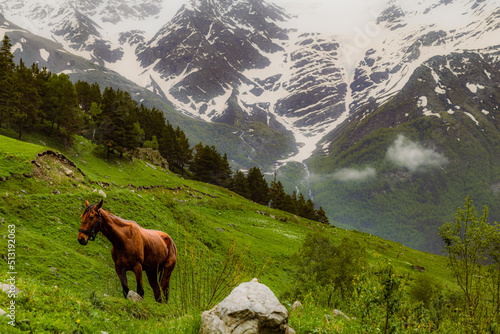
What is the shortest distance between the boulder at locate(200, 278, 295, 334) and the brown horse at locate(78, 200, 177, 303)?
4.66 meters

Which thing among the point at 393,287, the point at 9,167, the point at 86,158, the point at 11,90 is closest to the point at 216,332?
the point at 393,287

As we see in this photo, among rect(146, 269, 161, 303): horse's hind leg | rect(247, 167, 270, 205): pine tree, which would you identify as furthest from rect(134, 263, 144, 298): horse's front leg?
rect(247, 167, 270, 205): pine tree

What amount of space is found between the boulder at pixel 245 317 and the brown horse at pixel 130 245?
4.66m

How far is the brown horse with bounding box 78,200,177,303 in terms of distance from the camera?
8570mm

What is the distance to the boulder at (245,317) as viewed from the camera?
5.67 m

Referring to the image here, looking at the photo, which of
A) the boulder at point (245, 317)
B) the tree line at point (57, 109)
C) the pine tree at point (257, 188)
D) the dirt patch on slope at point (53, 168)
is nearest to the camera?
the boulder at point (245, 317)

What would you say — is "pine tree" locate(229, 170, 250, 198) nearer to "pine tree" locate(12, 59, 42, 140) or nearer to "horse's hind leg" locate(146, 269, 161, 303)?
"pine tree" locate(12, 59, 42, 140)

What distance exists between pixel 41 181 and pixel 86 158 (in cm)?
2988

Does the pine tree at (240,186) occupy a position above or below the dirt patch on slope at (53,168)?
above

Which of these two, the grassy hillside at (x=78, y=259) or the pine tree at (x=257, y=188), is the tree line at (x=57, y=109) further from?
the pine tree at (x=257, y=188)

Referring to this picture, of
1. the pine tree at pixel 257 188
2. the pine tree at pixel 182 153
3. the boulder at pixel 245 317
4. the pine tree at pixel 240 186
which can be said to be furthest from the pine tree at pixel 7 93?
the pine tree at pixel 257 188

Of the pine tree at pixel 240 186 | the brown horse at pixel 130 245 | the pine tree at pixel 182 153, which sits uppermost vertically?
the pine tree at pixel 182 153

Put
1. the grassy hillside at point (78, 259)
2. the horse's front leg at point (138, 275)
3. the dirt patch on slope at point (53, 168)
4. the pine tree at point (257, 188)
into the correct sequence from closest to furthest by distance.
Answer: the grassy hillside at point (78, 259)
the horse's front leg at point (138, 275)
the dirt patch on slope at point (53, 168)
the pine tree at point (257, 188)

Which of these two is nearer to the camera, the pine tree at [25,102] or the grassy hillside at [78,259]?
the grassy hillside at [78,259]
